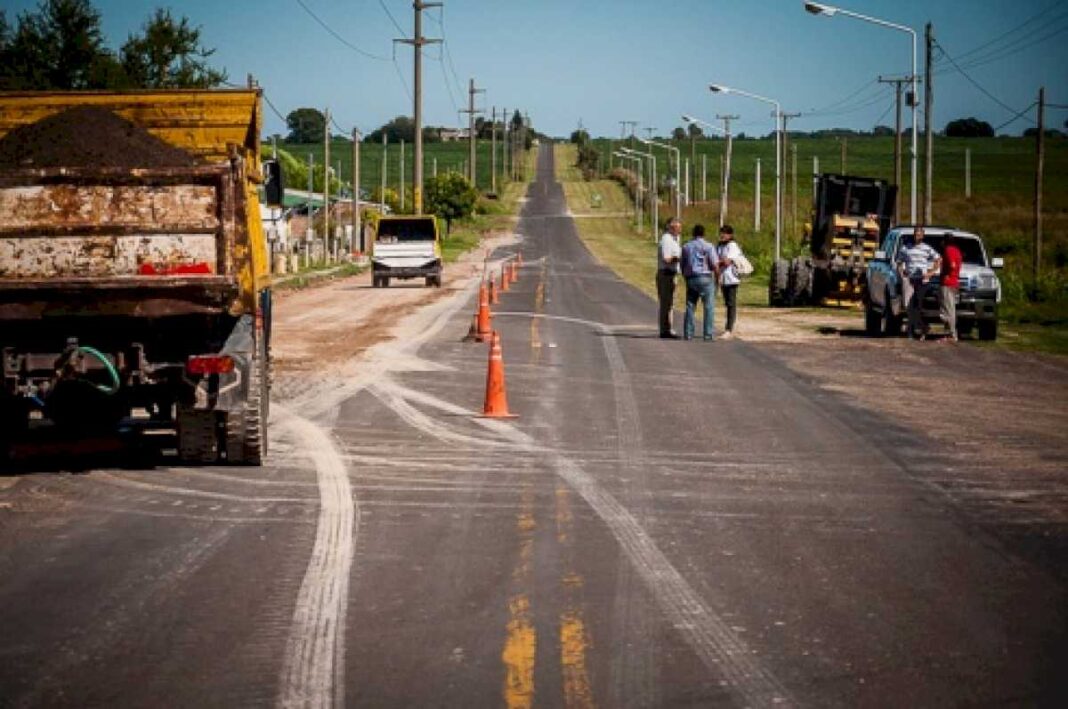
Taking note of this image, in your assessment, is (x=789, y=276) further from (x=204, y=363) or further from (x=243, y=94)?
(x=204, y=363)

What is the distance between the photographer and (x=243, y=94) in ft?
51.4

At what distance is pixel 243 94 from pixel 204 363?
4.61m

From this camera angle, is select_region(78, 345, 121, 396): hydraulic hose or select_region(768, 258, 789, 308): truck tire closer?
select_region(78, 345, 121, 396): hydraulic hose

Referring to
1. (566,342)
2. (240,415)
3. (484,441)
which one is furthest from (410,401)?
(566,342)

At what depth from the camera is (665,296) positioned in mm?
27297

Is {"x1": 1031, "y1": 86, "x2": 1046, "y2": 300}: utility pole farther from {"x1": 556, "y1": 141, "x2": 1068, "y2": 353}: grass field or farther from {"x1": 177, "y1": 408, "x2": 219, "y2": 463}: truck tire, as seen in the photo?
{"x1": 177, "y1": 408, "x2": 219, "y2": 463}: truck tire

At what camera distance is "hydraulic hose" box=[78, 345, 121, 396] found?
11.9 metres

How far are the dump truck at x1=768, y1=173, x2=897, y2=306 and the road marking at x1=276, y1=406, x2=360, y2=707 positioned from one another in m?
27.8

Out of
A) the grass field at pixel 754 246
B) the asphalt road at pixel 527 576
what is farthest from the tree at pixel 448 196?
the asphalt road at pixel 527 576

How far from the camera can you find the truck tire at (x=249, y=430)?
12.2 meters

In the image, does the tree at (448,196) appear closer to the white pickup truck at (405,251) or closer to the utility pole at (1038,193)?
the white pickup truck at (405,251)

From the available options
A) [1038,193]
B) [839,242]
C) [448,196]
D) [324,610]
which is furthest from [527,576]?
[448,196]

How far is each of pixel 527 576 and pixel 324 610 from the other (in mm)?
1253

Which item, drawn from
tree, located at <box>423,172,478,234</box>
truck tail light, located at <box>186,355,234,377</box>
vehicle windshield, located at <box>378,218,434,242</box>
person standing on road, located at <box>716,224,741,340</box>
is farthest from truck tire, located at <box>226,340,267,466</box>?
tree, located at <box>423,172,478,234</box>
